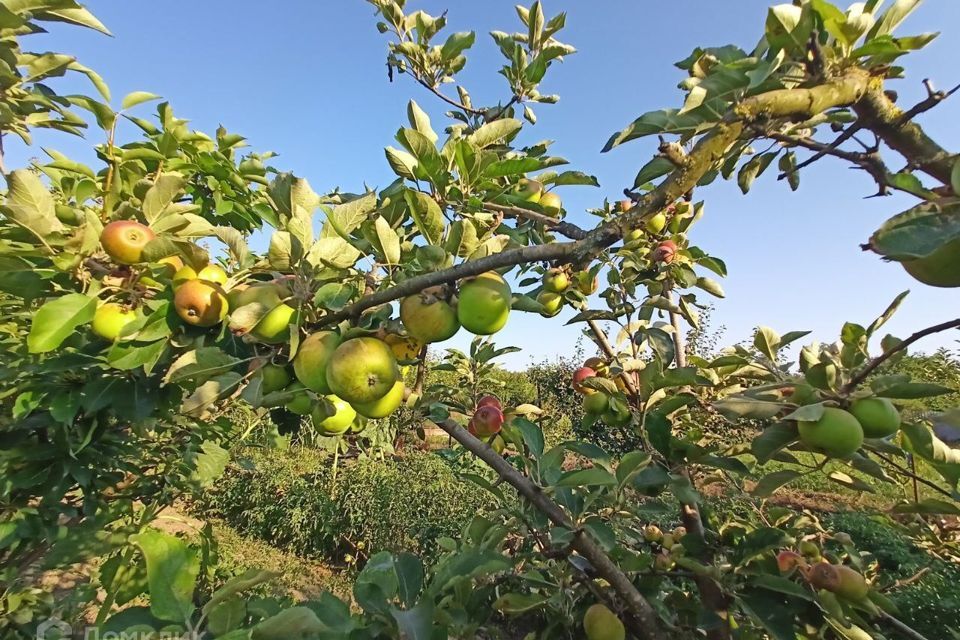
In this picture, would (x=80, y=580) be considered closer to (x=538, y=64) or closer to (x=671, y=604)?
(x=671, y=604)

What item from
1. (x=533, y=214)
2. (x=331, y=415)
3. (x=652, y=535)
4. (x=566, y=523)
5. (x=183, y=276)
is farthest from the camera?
(x=652, y=535)

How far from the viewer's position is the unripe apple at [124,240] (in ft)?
3.49

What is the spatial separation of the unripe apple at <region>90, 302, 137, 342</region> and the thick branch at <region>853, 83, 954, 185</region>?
1757 mm

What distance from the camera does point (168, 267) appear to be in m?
1.15

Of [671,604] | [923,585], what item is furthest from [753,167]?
[923,585]

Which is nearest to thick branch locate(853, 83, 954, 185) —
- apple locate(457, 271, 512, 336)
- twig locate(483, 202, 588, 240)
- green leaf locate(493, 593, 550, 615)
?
twig locate(483, 202, 588, 240)

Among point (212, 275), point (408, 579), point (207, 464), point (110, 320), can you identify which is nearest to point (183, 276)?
point (212, 275)

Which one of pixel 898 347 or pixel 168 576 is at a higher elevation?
pixel 898 347

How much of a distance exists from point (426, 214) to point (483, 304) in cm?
25

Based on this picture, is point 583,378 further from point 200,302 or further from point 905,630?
point 200,302

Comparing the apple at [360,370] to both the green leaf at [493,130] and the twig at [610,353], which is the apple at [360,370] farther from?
the twig at [610,353]

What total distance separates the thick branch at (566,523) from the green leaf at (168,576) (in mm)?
659

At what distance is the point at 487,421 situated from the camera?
1966 millimetres

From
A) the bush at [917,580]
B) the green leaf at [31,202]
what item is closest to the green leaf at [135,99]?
the green leaf at [31,202]
